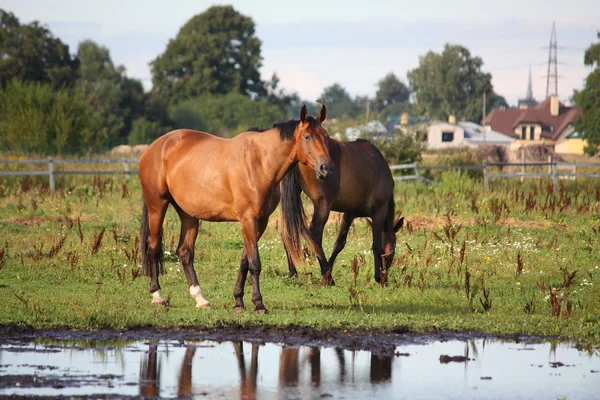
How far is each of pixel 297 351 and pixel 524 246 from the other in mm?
8107

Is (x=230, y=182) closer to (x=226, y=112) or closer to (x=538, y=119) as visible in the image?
(x=226, y=112)

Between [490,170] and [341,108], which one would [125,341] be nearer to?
[490,170]

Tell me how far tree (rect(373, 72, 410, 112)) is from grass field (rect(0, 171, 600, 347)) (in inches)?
5052

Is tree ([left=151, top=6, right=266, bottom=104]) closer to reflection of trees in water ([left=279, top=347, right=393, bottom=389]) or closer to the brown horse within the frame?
the brown horse

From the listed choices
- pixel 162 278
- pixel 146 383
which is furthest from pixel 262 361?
pixel 162 278

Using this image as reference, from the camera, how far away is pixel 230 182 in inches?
406

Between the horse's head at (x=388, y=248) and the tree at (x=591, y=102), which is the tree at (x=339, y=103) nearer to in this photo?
the tree at (x=591, y=102)

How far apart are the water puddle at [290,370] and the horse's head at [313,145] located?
6.95 feet

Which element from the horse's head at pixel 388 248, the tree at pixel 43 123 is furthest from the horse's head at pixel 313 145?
the tree at pixel 43 123

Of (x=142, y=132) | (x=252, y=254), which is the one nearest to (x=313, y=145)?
(x=252, y=254)

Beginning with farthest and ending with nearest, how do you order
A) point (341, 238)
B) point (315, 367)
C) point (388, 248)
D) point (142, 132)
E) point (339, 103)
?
point (339, 103) → point (142, 132) → point (341, 238) → point (388, 248) → point (315, 367)

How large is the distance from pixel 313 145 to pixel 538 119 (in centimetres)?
9678

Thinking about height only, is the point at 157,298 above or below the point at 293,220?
below

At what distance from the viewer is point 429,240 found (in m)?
16.1
